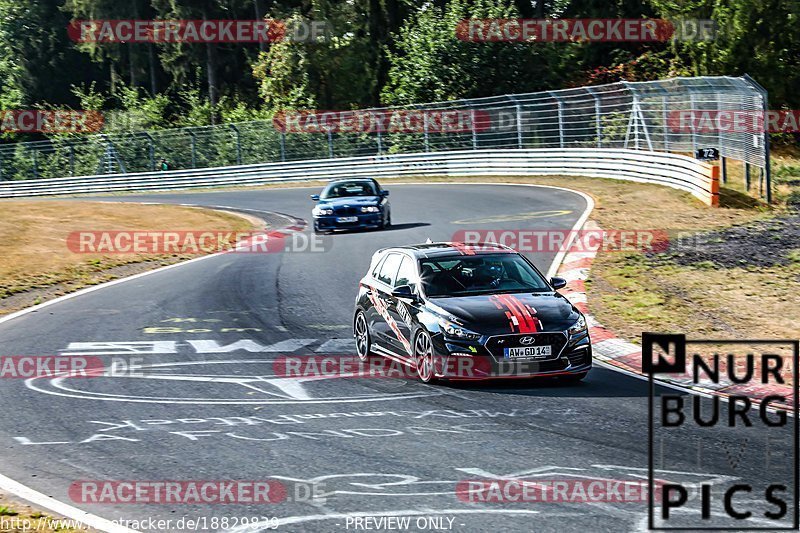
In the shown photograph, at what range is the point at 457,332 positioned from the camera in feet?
37.5

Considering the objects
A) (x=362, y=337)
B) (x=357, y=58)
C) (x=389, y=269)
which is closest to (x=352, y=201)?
(x=389, y=269)

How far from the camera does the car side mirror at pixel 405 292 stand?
12359 mm

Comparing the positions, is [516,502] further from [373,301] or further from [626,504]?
[373,301]

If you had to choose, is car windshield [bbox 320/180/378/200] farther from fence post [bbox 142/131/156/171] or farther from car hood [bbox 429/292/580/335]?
fence post [bbox 142/131/156/171]

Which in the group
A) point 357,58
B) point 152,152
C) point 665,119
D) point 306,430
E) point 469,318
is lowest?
point 306,430

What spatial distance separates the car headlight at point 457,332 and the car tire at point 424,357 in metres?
0.23

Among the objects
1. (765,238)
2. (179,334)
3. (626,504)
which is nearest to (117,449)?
(626,504)

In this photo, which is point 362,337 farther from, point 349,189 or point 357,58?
point 357,58

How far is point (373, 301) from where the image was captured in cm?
1359

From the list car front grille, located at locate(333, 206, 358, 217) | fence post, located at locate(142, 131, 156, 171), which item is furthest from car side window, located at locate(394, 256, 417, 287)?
fence post, located at locate(142, 131, 156, 171)

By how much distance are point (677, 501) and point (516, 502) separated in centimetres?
108

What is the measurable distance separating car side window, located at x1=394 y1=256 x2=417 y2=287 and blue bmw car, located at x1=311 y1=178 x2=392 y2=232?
14203mm

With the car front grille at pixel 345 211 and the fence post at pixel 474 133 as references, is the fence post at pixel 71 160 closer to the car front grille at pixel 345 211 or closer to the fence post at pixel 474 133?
the fence post at pixel 474 133

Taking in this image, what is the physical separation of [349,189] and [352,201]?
0.80 meters
